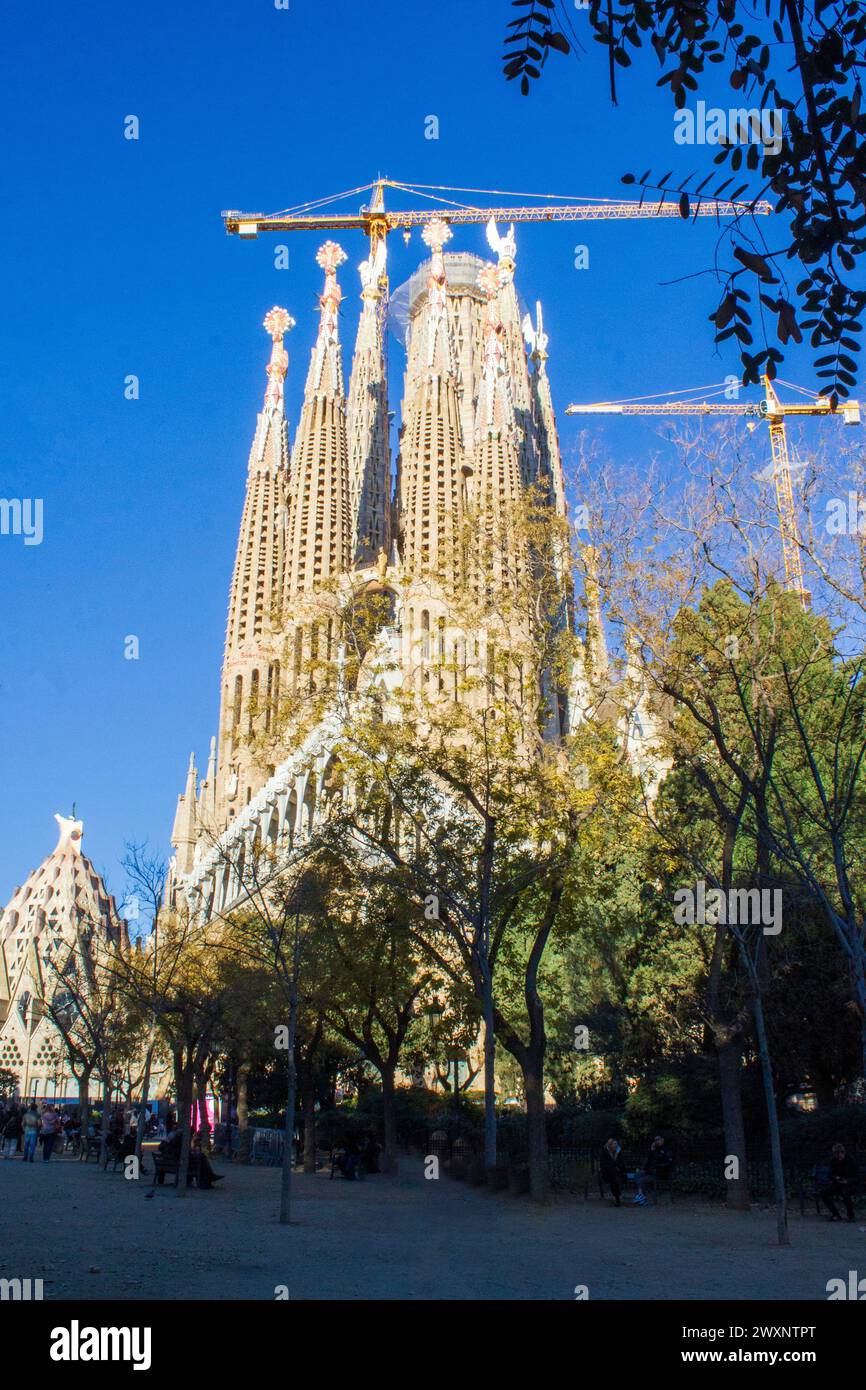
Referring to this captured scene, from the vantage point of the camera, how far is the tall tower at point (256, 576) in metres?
73.9

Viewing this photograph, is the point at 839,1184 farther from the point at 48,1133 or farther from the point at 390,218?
the point at 390,218

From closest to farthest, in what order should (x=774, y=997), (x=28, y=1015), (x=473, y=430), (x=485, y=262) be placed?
(x=774, y=997) → (x=28, y=1015) → (x=473, y=430) → (x=485, y=262)

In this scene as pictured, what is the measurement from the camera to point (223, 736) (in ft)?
249

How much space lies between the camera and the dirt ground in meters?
9.60

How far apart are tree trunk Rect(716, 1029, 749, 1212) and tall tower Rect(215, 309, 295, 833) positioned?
173ft

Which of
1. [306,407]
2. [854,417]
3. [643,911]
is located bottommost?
[643,911]

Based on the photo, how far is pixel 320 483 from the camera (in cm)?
7875

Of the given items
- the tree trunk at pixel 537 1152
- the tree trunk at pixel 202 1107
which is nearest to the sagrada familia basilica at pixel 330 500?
the tree trunk at pixel 202 1107

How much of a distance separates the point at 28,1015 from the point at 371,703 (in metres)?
47.1

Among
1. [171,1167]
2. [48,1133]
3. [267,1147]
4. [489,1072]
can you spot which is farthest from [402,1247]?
[267,1147]

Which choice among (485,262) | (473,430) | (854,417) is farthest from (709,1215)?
(485,262)

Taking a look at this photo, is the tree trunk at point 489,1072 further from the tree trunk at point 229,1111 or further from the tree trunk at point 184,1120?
the tree trunk at point 229,1111

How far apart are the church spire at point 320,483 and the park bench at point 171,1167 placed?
181 feet

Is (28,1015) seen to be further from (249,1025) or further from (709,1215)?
(709,1215)
